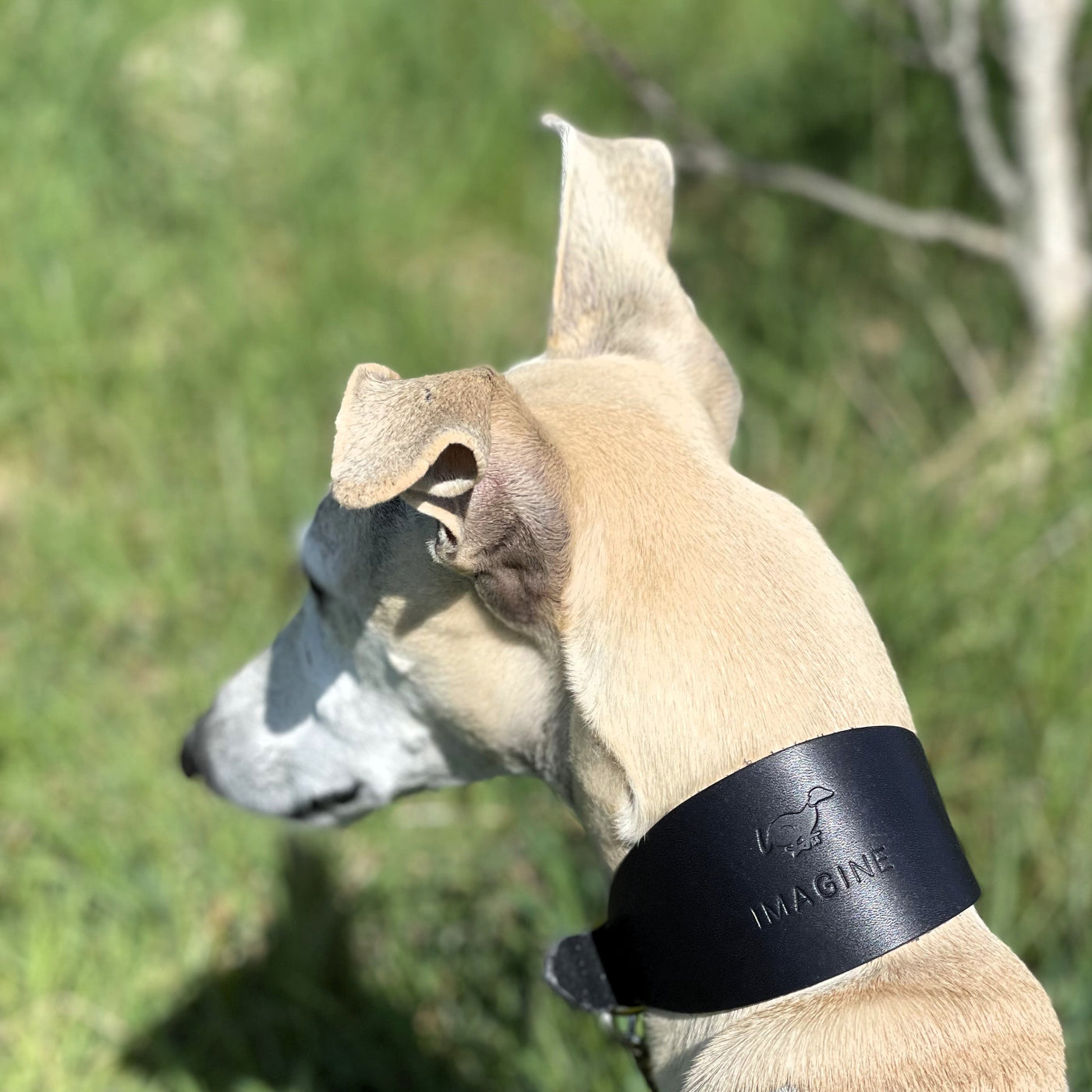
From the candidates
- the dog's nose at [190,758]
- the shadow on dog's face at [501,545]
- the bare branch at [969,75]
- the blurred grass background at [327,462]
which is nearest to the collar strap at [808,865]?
the shadow on dog's face at [501,545]

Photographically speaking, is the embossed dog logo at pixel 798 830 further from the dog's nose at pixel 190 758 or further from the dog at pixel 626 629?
the dog's nose at pixel 190 758

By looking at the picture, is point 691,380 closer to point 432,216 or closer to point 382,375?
point 382,375

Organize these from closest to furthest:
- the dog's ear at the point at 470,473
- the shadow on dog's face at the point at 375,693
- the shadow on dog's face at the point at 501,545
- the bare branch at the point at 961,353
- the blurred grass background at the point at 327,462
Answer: the dog's ear at the point at 470,473, the shadow on dog's face at the point at 501,545, the shadow on dog's face at the point at 375,693, the blurred grass background at the point at 327,462, the bare branch at the point at 961,353

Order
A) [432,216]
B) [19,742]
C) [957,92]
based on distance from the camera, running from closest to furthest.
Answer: [19,742]
[957,92]
[432,216]

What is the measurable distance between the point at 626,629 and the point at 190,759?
1.02 metres

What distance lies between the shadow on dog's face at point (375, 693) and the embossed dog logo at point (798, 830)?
0.32 m

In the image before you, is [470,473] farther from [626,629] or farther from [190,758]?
[190,758]

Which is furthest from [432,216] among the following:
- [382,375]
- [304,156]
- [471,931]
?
[382,375]

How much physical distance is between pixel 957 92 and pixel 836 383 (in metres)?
0.95

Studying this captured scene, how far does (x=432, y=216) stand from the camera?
4.73 metres

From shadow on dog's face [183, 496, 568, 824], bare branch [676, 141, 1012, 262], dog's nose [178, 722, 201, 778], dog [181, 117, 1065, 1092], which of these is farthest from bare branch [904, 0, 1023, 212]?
dog's nose [178, 722, 201, 778]

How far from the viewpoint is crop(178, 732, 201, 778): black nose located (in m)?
2.04

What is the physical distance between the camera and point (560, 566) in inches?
54.8

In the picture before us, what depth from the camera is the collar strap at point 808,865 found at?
1.28m
